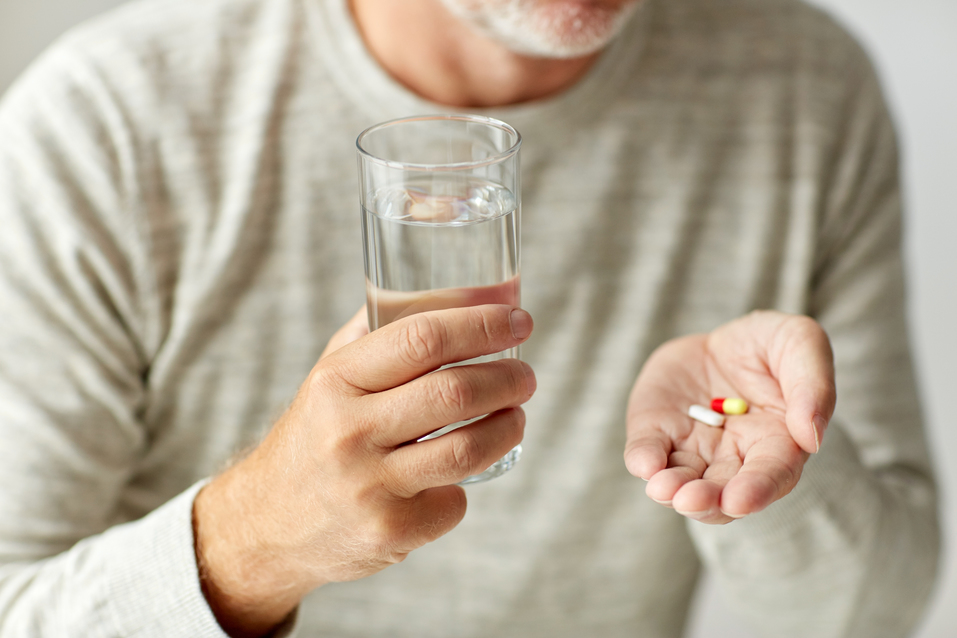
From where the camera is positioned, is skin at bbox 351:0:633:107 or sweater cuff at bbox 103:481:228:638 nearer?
sweater cuff at bbox 103:481:228:638

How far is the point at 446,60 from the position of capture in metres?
1.24

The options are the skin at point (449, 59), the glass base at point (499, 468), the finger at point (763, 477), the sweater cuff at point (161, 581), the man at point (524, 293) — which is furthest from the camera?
the skin at point (449, 59)

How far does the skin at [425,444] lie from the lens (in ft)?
2.00

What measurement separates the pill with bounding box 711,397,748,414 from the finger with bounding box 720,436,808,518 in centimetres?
8

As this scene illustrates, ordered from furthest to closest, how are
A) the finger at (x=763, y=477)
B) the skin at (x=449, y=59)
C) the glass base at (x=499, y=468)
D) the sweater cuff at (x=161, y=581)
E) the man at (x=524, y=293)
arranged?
the skin at (x=449, y=59) → the man at (x=524, y=293) → the sweater cuff at (x=161, y=581) → the glass base at (x=499, y=468) → the finger at (x=763, y=477)

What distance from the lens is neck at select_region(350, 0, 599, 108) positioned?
1212 millimetres

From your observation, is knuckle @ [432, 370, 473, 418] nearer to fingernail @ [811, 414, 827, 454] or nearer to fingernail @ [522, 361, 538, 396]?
fingernail @ [522, 361, 538, 396]

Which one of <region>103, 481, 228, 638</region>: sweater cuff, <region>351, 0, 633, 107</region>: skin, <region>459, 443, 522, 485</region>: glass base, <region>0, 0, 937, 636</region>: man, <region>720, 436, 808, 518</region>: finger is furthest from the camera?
<region>351, 0, 633, 107</region>: skin

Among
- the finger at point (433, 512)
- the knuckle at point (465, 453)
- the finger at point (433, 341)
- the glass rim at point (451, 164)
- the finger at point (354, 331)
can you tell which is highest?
the glass rim at point (451, 164)

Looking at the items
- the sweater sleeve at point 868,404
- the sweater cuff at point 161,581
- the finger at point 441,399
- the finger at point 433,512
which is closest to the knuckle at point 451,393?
the finger at point 441,399

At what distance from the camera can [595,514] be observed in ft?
4.62

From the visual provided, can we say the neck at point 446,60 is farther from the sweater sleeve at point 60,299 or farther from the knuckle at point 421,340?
the knuckle at point 421,340

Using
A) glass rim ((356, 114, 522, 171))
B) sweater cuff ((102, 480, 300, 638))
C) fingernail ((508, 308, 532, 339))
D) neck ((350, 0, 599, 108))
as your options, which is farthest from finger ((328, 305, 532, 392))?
neck ((350, 0, 599, 108))

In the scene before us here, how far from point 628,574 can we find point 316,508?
3.01 feet
